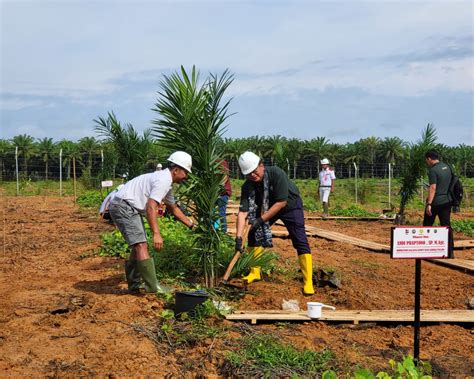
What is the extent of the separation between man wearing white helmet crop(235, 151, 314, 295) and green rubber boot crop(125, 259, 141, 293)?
1221 millimetres

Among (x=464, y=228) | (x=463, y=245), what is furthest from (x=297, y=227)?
(x=464, y=228)

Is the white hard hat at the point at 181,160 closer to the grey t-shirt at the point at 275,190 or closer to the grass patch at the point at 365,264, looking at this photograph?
the grey t-shirt at the point at 275,190

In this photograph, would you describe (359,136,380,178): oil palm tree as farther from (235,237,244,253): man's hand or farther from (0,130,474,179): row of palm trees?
(235,237,244,253): man's hand

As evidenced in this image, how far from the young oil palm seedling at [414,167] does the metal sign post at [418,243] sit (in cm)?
1188

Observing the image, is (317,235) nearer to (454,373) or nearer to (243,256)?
(243,256)

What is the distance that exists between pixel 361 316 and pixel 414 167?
37.3 feet

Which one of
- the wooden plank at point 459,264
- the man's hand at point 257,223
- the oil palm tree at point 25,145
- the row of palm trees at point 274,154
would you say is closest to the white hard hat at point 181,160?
A: the man's hand at point 257,223

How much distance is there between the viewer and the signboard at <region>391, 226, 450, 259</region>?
4.91 m

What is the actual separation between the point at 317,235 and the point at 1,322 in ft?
30.1

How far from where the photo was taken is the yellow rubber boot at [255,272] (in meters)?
7.51

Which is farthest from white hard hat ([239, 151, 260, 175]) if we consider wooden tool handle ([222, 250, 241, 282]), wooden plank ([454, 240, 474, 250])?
wooden plank ([454, 240, 474, 250])

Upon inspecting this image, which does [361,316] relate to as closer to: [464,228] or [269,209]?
[269,209]

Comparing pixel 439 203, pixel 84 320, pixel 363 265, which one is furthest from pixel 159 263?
pixel 439 203

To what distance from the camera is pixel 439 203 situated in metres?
10.3
